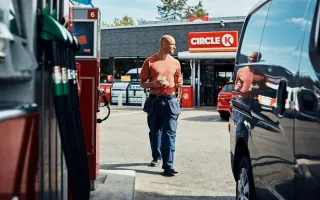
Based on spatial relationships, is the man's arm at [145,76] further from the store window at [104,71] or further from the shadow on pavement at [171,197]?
the store window at [104,71]

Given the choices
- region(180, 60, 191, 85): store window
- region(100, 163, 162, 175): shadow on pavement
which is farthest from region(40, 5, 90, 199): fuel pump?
region(180, 60, 191, 85): store window

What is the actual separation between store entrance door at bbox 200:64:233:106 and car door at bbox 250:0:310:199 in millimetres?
21302

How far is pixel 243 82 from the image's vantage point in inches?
162

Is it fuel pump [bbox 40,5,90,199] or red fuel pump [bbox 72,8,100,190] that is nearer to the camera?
fuel pump [bbox 40,5,90,199]

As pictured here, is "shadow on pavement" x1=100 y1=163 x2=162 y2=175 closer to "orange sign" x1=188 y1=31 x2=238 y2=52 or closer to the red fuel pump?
the red fuel pump

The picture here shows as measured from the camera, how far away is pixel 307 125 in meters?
2.39

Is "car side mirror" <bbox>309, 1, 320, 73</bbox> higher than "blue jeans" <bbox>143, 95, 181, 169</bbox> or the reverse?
higher

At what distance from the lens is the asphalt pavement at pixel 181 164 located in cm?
534

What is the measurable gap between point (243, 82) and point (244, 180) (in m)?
0.88

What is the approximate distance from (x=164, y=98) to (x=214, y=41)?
1682cm

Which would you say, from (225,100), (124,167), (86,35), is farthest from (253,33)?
(225,100)

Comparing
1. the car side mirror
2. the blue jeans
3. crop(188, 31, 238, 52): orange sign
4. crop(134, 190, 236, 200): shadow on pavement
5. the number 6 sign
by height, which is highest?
crop(188, 31, 238, 52): orange sign

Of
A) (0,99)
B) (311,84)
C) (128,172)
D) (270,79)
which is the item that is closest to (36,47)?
(0,99)

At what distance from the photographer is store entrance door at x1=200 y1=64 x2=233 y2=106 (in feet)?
82.3
